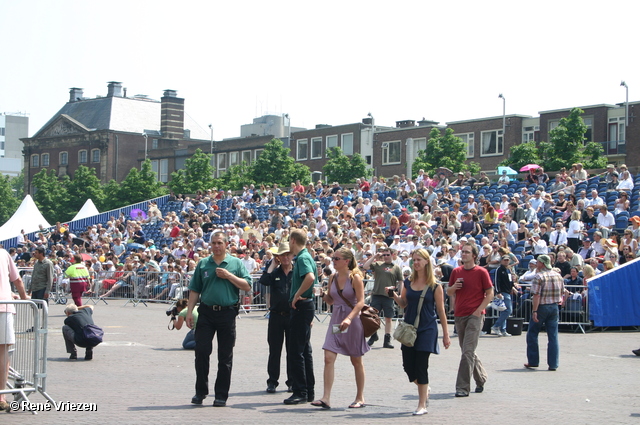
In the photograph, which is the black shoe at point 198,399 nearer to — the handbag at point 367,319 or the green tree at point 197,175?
the handbag at point 367,319

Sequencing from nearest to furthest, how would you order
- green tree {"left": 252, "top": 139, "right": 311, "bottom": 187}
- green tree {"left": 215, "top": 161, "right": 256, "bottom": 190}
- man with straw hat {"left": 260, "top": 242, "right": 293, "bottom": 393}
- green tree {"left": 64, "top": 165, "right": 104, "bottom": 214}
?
man with straw hat {"left": 260, "top": 242, "right": 293, "bottom": 393}, green tree {"left": 252, "top": 139, "right": 311, "bottom": 187}, green tree {"left": 215, "top": 161, "right": 256, "bottom": 190}, green tree {"left": 64, "top": 165, "right": 104, "bottom": 214}

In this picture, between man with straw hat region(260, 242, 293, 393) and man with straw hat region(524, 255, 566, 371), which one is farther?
man with straw hat region(524, 255, 566, 371)

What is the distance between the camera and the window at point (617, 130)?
59125mm

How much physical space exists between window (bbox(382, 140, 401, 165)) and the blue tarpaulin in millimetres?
53495

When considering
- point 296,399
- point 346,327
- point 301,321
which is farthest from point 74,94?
point 346,327

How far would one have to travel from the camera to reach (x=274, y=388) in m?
9.78

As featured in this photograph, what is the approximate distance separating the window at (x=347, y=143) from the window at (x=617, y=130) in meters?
24.2

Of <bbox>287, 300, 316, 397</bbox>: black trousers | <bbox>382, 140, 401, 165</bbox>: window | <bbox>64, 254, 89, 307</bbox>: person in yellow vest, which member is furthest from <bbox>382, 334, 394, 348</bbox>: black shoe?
<bbox>382, 140, 401, 165</bbox>: window

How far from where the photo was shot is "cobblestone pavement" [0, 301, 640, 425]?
8.31m

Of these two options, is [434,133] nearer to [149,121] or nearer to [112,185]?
[112,185]

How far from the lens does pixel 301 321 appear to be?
9266 mm

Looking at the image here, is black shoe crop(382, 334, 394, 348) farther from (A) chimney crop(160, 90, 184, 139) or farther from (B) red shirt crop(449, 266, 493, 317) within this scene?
(A) chimney crop(160, 90, 184, 139)

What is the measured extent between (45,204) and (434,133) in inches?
1727

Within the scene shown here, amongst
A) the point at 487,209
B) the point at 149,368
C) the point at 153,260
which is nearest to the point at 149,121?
the point at 153,260
